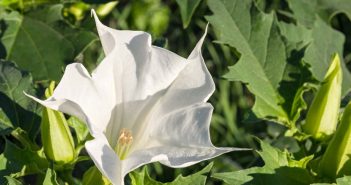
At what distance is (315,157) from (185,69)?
41 cm

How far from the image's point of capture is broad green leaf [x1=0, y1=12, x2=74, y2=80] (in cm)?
182

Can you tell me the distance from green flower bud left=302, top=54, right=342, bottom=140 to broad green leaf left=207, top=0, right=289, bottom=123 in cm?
9

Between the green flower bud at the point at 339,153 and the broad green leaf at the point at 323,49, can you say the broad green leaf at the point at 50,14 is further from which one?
the green flower bud at the point at 339,153

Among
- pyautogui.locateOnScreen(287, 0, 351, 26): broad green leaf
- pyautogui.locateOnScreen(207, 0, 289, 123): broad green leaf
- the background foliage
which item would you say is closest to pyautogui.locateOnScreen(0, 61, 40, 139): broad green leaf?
the background foliage

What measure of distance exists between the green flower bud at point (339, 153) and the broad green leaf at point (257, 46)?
0.21m

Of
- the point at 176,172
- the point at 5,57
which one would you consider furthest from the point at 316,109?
the point at 176,172

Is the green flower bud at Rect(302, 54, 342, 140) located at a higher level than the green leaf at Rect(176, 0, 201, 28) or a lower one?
lower

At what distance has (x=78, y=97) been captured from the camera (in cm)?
136

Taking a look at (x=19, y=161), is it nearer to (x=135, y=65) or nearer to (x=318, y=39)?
(x=135, y=65)

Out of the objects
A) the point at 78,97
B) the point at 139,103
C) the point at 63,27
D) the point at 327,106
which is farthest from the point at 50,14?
the point at 327,106

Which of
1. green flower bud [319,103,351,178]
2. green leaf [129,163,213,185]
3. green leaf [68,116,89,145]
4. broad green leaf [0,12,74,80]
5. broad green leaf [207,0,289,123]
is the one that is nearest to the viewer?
green leaf [129,163,213,185]

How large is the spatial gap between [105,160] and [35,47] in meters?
0.67

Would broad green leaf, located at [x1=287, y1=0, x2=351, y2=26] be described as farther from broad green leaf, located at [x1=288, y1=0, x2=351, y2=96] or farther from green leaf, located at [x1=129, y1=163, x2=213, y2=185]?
green leaf, located at [x1=129, y1=163, x2=213, y2=185]

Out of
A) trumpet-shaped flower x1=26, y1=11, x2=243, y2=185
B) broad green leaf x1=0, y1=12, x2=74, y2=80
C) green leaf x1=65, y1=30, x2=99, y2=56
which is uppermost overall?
trumpet-shaped flower x1=26, y1=11, x2=243, y2=185
